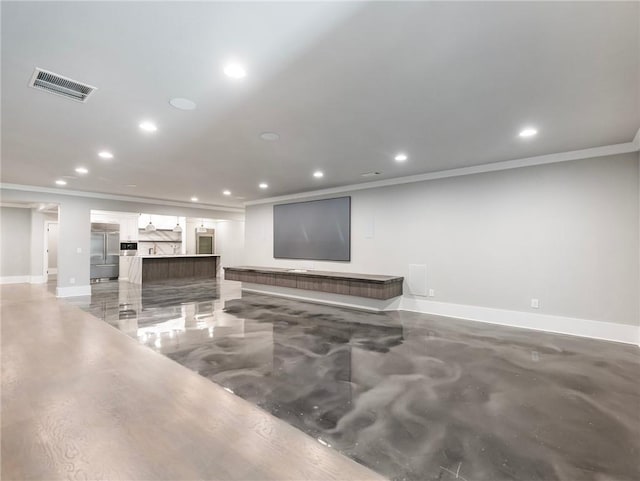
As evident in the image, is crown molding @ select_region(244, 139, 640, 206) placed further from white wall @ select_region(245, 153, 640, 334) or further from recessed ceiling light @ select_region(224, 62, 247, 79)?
recessed ceiling light @ select_region(224, 62, 247, 79)

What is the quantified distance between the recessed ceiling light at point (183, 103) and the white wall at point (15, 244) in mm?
10370

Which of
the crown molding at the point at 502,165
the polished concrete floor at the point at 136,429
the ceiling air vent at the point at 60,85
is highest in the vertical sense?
the ceiling air vent at the point at 60,85

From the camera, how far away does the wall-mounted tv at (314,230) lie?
694 centimetres

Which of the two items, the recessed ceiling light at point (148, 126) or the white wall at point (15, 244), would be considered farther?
the white wall at point (15, 244)

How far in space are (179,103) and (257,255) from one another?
6218 millimetres

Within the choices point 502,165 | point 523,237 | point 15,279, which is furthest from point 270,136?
point 15,279

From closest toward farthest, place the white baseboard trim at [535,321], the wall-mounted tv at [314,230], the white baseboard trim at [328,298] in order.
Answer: the white baseboard trim at [535,321] → the white baseboard trim at [328,298] → the wall-mounted tv at [314,230]

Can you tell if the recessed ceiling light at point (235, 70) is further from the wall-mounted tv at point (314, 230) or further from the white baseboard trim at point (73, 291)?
the white baseboard trim at point (73, 291)

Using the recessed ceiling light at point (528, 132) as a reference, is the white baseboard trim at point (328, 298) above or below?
below

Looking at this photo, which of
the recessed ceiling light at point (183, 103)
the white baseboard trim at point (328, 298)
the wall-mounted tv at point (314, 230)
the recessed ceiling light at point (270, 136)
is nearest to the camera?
the recessed ceiling light at point (183, 103)

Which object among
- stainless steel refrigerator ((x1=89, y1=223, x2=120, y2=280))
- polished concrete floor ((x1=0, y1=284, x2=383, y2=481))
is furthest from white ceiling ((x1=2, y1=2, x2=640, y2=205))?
stainless steel refrigerator ((x1=89, y1=223, x2=120, y2=280))

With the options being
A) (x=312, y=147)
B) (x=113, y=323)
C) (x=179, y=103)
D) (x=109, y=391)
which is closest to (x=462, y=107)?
(x=312, y=147)

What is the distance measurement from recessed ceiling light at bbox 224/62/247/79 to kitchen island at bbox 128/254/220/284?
924cm

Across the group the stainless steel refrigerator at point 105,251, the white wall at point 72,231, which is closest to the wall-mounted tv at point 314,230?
the white wall at point 72,231
